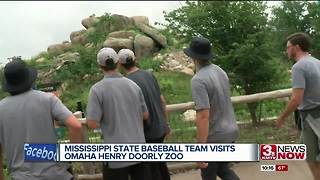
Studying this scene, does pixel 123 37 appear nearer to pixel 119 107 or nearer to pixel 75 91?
pixel 75 91

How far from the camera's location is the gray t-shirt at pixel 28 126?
3410mm

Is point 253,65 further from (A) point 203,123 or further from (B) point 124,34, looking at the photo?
(B) point 124,34

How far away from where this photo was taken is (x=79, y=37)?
33125mm

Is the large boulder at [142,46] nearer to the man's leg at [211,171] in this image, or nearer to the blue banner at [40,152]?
the man's leg at [211,171]

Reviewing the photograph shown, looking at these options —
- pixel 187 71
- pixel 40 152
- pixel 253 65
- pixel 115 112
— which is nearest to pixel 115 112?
pixel 115 112

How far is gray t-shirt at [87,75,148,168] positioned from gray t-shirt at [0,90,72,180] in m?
0.49

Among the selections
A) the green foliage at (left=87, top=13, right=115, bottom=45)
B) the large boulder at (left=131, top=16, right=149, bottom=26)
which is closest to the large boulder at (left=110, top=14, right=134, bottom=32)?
the green foliage at (left=87, top=13, right=115, bottom=45)

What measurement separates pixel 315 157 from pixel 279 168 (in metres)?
1.04

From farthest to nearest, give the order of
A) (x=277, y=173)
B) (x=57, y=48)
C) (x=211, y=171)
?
1. (x=57, y=48)
2. (x=277, y=173)
3. (x=211, y=171)

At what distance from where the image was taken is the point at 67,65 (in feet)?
83.6

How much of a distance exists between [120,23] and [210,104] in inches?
1119

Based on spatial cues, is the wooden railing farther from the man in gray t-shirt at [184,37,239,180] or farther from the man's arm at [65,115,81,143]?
the man's arm at [65,115,81,143]

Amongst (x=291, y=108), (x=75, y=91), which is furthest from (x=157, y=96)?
Result: (x=75, y=91)

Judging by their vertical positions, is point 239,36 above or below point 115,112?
above
